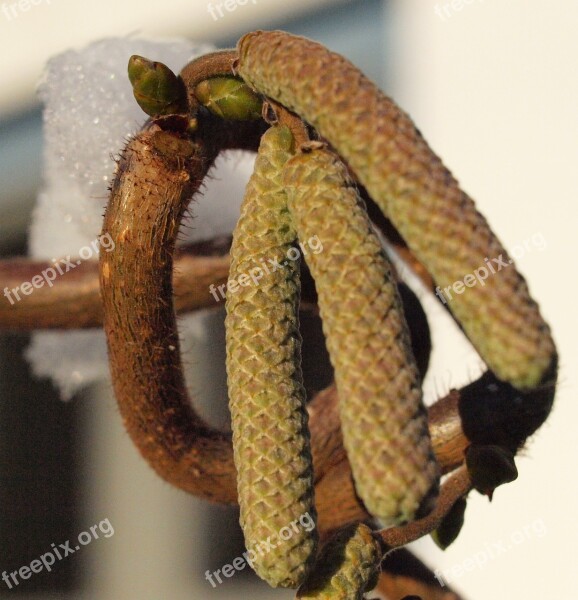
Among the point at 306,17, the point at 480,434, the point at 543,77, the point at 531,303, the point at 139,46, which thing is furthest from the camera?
the point at 306,17

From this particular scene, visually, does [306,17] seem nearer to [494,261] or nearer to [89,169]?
[89,169]

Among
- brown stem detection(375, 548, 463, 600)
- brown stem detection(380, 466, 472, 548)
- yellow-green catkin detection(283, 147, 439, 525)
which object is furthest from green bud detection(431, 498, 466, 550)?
yellow-green catkin detection(283, 147, 439, 525)

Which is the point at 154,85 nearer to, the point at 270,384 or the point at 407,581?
the point at 270,384

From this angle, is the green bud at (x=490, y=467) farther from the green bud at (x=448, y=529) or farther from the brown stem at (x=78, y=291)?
the brown stem at (x=78, y=291)

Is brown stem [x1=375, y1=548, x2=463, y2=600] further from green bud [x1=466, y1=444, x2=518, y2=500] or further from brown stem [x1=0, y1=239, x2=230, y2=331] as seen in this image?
brown stem [x1=0, y1=239, x2=230, y2=331]

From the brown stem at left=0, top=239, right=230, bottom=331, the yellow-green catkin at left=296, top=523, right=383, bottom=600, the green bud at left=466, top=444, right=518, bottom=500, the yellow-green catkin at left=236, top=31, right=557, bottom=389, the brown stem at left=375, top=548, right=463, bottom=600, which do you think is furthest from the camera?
the brown stem at left=0, top=239, right=230, bottom=331

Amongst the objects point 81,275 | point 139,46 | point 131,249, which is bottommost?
point 81,275

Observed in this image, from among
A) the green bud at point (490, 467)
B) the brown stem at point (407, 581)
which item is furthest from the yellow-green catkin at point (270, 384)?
the brown stem at point (407, 581)

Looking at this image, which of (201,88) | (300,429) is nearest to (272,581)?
(300,429)
